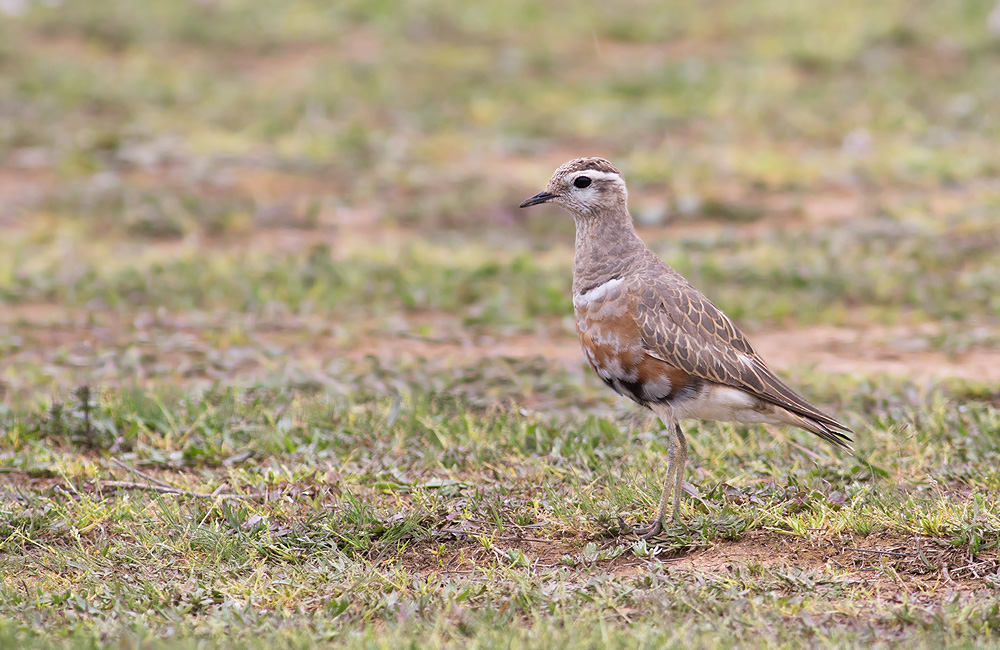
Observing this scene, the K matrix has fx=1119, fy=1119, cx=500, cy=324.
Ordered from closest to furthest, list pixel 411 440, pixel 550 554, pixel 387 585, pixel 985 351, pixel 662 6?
1. pixel 387 585
2. pixel 550 554
3. pixel 411 440
4. pixel 985 351
5. pixel 662 6

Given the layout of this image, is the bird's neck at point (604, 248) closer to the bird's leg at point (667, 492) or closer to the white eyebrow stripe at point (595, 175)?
the white eyebrow stripe at point (595, 175)

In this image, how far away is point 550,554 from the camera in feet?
16.7

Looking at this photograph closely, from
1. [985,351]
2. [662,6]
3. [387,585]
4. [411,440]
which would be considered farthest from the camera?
[662,6]

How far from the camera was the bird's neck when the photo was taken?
569 centimetres

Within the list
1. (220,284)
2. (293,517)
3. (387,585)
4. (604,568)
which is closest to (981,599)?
(604,568)

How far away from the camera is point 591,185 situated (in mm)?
5781

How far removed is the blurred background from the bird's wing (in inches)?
85.3

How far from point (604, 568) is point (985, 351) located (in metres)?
4.14

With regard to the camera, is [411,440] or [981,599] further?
[411,440]

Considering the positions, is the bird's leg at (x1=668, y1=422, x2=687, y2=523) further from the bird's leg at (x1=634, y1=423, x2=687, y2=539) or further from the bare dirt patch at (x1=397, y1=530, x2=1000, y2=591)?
the bare dirt patch at (x1=397, y1=530, x2=1000, y2=591)

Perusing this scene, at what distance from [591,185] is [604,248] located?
13.1 inches

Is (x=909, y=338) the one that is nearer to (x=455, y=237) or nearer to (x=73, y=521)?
(x=455, y=237)

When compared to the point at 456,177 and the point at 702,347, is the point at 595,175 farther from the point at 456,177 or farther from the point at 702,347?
the point at 456,177

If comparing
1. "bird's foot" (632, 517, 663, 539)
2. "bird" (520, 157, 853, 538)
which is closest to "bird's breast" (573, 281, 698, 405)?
"bird" (520, 157, 853, 538)
